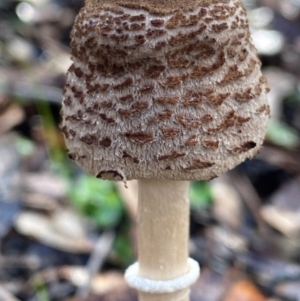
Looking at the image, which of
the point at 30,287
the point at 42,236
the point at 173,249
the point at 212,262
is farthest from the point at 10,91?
the point at 173,249

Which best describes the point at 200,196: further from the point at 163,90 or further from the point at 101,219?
the point at 163,90

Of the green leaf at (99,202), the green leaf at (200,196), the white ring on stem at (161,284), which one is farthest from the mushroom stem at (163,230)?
the green leaf at (200,196)

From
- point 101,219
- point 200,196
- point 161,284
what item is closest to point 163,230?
point 161,284

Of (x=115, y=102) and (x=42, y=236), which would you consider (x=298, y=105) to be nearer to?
(x=42, y=236)

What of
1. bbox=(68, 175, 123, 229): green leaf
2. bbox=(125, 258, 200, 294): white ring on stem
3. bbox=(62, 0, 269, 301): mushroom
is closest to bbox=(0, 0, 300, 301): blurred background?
bbox=(68, 175, 123, 229): green leaf

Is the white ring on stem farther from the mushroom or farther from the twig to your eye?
→ the twig

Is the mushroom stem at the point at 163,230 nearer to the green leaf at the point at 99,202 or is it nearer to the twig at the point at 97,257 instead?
the twig at the point at 97,257
